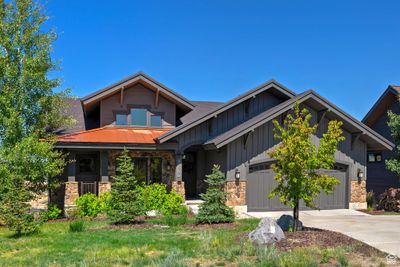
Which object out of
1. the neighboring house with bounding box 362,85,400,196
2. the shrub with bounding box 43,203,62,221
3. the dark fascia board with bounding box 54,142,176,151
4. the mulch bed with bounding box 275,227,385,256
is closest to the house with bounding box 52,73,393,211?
the dark fascia board with bounding box 54,142,176,151

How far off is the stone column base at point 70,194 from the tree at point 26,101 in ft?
3.61

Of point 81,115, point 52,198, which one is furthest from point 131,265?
point 81,115

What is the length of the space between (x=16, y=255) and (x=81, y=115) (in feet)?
45.0

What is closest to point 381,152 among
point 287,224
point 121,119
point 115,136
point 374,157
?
point 374,157

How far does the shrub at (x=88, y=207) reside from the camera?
17094mm

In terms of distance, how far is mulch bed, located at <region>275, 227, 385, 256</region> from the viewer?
33.4ft

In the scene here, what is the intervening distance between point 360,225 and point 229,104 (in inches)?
321

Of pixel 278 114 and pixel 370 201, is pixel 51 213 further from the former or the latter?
pixel 370 201

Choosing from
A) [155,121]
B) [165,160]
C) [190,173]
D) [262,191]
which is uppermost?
[155,121]

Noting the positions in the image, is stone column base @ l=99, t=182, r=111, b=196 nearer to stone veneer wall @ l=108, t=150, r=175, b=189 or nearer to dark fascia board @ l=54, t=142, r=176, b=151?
dark fascia board @ l=54, t=142, r=176, b=151

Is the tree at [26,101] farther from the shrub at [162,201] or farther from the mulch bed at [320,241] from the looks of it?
the mulch bed at [320,241]

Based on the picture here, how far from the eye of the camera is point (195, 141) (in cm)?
1953

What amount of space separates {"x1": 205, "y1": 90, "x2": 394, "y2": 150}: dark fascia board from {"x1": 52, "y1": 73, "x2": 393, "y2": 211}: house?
44mm

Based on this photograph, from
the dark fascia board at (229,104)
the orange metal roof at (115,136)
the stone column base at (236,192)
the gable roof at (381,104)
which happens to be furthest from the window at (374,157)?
the orange metal roof at (115,136)
